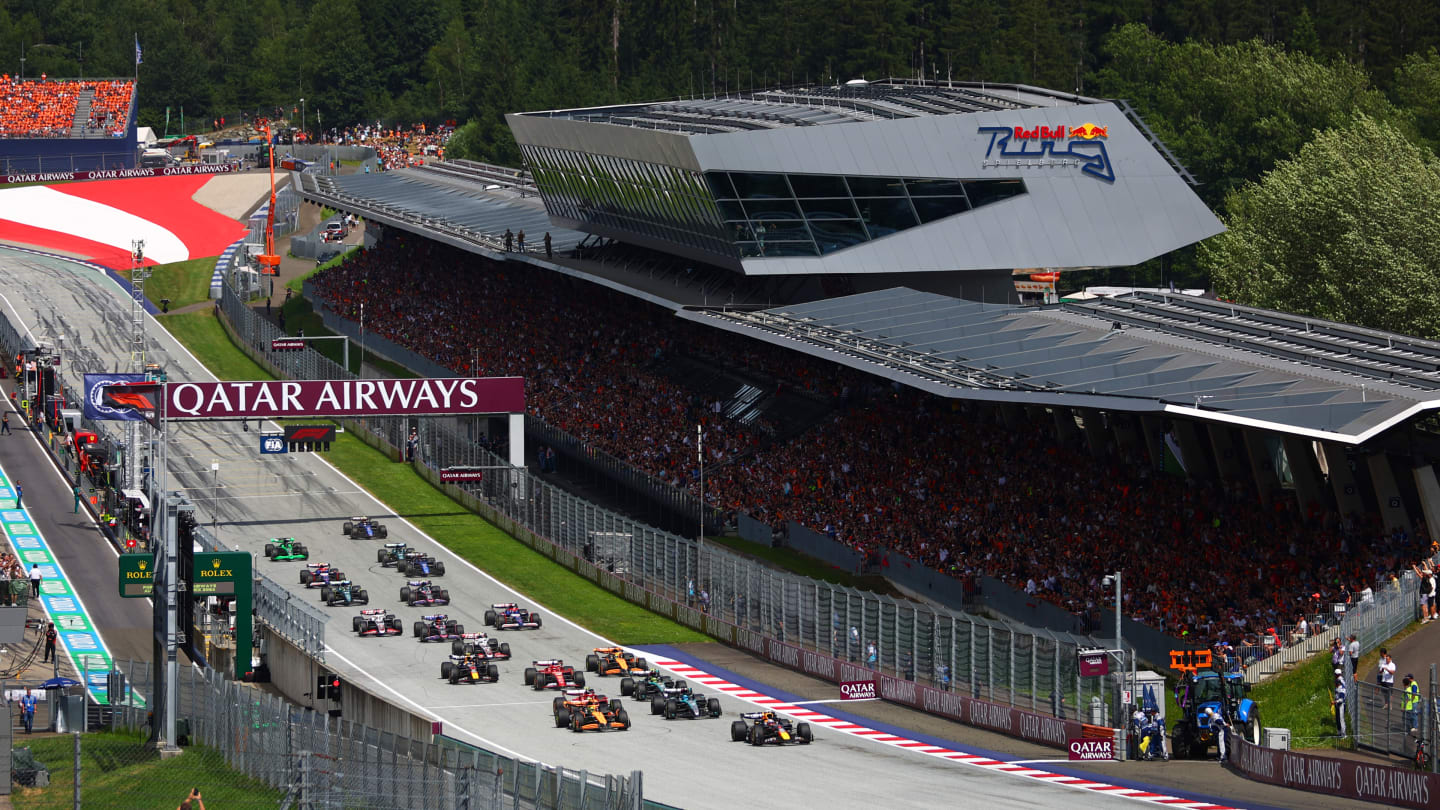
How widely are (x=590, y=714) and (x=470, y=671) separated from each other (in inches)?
267

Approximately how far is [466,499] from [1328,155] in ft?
131

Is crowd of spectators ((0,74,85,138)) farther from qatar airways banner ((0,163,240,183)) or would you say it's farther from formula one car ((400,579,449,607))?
formula one car ((400,579,449,607))

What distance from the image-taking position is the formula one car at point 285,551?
6644 cm

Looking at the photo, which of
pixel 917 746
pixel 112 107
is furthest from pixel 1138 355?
pixel 112 107

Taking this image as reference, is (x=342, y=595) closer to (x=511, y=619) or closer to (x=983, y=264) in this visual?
(x=511, y=619)

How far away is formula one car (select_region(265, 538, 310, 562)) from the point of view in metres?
66.4

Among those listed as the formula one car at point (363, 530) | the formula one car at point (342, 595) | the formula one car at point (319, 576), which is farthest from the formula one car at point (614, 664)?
the formula one car at point (363, 530)

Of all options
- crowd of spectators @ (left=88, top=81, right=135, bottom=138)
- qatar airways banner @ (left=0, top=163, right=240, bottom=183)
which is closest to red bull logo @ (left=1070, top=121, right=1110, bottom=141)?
qatar airways banner @ (left=0, top=163, right=240, bottom=183)

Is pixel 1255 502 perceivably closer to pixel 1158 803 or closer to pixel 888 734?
pixel 888 734

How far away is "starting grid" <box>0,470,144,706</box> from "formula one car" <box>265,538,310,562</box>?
20.4 ft

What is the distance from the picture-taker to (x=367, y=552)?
68375 millimetres

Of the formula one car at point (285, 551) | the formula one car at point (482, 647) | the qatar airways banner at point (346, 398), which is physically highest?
the qatar airways banner at point (346, 398)

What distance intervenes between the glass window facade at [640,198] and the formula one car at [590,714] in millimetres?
28776

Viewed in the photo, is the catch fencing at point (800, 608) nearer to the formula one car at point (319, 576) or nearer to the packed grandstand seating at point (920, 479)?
the packed grandstand seating at point (920, 479)
